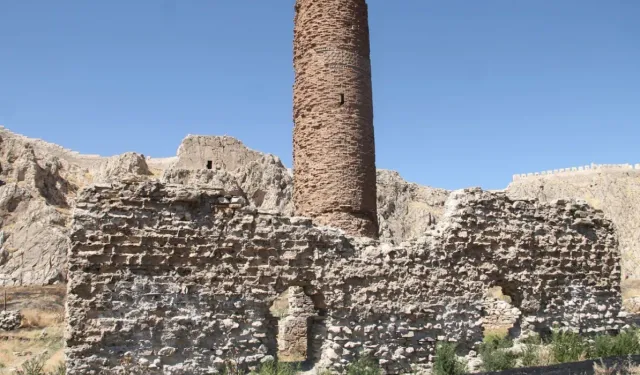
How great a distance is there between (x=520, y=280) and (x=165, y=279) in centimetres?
→ 646

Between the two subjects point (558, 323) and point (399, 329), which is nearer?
point (399, 329)

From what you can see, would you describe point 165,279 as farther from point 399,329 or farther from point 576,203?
point 576,203

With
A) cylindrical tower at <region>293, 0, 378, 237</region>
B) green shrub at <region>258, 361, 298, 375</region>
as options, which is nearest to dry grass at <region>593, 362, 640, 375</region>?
green shrub at <region>258, 361, 298, 375</region>

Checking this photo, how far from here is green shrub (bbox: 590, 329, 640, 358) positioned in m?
9.97

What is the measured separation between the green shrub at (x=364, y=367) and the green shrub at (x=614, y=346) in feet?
13.6

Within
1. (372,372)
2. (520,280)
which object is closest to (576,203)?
(520,280)

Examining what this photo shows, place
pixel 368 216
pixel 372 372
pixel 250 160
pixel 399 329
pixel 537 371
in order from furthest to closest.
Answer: pixel 250 160, pixel 368 216, pixel 399 329, pixel 372 372, pixel 537 371

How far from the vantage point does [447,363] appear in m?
8.76

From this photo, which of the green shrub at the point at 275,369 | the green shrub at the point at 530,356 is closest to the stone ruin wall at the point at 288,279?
the green shrub at the point at 275,369

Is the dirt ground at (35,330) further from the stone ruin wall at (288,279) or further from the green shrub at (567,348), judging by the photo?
the green shrub at (567,348)

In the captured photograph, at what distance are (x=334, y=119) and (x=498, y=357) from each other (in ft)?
17.1

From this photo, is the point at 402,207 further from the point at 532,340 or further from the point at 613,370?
the point at 613,370

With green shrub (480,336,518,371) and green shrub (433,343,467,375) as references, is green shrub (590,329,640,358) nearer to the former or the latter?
green shrub (480,336,518,371)

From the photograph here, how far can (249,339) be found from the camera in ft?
26.7
